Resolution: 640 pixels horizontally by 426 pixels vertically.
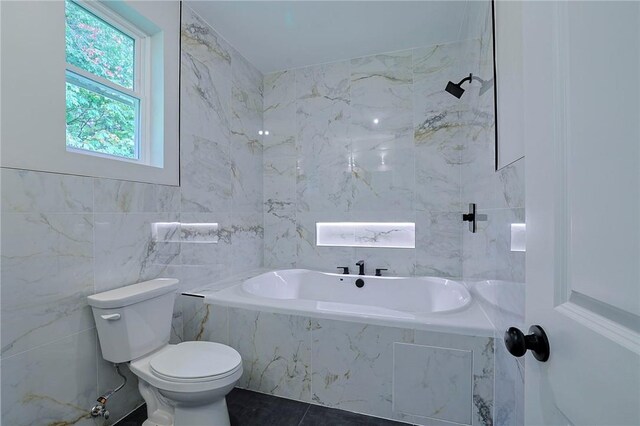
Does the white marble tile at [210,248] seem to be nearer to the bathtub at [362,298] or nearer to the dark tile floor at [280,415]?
the bathtub at [362,298]

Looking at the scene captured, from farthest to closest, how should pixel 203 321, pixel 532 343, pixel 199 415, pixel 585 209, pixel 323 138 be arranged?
pixel 323 138 → pixel 203 321 → pixel 199 415 → pixel 532 343 → pixel 585 209

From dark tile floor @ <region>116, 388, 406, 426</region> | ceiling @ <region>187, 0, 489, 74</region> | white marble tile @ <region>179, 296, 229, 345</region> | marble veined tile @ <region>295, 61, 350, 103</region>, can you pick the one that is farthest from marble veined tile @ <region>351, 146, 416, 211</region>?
dark tile floor @ <region>116, 388, 406, 426</region>

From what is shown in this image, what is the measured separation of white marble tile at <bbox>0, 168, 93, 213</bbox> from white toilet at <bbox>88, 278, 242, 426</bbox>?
493 mm

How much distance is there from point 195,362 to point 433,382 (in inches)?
51.6

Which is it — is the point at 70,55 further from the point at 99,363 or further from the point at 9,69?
the point at 99,363

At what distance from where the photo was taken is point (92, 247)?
1.49 m

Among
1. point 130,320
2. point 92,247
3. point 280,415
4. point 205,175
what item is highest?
point 205,175

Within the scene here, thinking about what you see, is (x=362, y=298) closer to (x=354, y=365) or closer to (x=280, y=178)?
(x=354, y=365)

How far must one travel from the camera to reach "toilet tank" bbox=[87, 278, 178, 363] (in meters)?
1.41

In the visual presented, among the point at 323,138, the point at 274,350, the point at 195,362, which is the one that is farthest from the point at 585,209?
the point at 323,138

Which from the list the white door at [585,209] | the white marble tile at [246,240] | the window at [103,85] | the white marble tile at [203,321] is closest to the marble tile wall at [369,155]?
the white marble tile at [246,240]

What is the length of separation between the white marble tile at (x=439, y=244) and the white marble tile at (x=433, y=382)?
1211 millimetres

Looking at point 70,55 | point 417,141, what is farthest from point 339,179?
point 70,55

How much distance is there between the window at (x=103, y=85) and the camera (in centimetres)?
150
